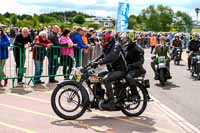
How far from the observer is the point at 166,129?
29.1 feet

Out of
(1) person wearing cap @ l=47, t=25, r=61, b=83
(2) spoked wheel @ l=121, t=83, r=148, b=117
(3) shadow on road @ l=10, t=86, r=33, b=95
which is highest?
(1) person wearing cap @ l=47, t=25, r=61, b=83

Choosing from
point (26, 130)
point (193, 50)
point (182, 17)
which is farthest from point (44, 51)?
point (182, 17)

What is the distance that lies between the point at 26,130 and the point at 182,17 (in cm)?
7392

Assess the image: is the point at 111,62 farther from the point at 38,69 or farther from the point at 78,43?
the point at 78,43

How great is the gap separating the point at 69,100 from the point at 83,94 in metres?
0.30

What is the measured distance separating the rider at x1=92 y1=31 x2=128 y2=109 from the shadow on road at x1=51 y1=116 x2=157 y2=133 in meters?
0.33

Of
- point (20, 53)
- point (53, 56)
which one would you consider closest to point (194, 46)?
point (53, 56)

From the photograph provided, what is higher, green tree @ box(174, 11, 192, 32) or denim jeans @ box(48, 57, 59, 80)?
green tree @ box(174, 11, 192, 32)

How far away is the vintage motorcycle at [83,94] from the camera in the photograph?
9367 millimetres

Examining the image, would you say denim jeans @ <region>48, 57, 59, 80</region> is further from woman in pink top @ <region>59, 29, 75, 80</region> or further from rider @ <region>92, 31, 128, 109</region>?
rider @ <region>92, 31, 128, 109</region>

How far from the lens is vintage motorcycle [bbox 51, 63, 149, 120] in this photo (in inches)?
369

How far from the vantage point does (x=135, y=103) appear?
9992mm

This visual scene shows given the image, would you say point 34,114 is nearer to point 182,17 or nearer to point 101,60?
point 101,60

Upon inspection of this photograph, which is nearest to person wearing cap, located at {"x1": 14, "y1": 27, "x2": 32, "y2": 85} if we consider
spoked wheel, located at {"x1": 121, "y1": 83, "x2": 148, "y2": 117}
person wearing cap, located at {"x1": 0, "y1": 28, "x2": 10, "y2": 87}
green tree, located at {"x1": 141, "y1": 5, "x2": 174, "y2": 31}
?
person wearing cap, located at {"x1": 0, "y1": 28, "x2": 10, "y2": 87}
